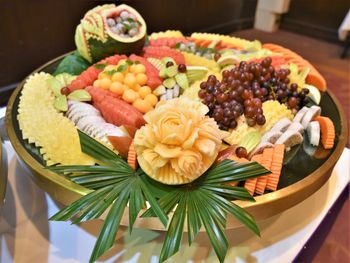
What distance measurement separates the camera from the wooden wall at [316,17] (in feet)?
11.3

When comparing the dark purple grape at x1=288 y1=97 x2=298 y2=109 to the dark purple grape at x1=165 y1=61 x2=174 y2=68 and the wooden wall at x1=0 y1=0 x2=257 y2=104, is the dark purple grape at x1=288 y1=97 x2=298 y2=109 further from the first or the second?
the wooden wall at x1=0 y1=0 x2=257 y2=104

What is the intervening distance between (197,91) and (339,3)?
2.84 meters

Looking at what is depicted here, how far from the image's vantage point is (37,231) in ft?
3.44

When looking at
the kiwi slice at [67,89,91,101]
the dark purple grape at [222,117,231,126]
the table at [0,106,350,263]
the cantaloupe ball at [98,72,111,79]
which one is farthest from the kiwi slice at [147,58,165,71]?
the table at [0,106,350,263]

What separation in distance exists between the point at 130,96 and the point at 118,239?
487mm

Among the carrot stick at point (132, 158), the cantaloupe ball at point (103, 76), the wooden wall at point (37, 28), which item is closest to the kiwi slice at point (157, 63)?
the cantaloupe ball at point (103, 76)

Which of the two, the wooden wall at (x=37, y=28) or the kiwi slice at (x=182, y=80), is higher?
the kiwi slice at (x=182, y=80)

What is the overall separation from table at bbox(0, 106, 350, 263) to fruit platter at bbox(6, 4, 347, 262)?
0.42 feet

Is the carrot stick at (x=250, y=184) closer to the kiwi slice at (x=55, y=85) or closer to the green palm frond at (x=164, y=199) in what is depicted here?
the green palm frond at (x=164, y=199)

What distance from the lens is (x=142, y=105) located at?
Answer: 121cm

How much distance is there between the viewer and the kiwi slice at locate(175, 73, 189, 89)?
1312 mm

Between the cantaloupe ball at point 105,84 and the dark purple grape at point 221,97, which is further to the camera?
the cantaloupe ball at point 105,84

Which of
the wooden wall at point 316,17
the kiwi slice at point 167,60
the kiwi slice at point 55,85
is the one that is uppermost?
the kiwi slice at point 167,60

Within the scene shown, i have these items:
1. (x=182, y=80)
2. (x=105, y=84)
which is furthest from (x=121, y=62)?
(x=182, y=80)
